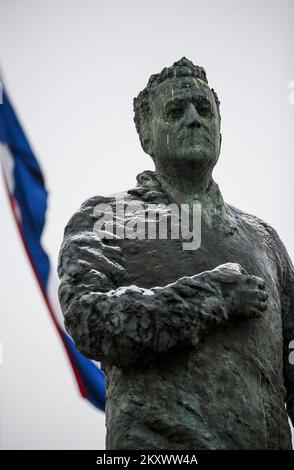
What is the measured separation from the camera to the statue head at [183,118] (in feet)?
18.7

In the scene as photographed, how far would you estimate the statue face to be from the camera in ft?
18.6

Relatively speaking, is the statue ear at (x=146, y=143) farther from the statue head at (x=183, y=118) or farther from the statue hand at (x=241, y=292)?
the statue hand at (x=241, y=292)

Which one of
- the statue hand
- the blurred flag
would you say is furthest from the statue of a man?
the blurred flag

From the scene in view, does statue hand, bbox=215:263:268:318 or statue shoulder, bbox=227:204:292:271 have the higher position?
statue shoulder, bbox=227:204:292:271

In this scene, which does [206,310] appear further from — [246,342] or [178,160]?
[178,160]

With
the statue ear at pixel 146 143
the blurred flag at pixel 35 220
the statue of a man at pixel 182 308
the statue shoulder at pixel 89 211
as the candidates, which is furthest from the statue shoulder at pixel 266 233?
the blurred flag at pixel 35 220

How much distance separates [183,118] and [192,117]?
76mm

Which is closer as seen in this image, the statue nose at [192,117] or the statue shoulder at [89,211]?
the statue shoulder at [89,211]

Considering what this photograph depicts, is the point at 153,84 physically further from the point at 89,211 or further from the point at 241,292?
the point at 241,292

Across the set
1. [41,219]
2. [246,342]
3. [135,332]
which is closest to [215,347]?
[246,342]

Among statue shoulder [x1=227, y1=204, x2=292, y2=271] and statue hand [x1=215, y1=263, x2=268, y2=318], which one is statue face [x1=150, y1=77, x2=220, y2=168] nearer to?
statue shoulder [x1=227, y1=204, x2=292, y2=271]

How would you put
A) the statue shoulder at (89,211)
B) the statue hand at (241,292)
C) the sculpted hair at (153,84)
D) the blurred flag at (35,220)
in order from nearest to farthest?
the statue hand at (241,292)
the statue shoulder at (89,211)
the sculpted hair at (153,84)
the blurred flag at (35,220)

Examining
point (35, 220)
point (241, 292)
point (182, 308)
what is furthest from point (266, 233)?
point (35, 220)

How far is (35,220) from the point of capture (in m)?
12.1
